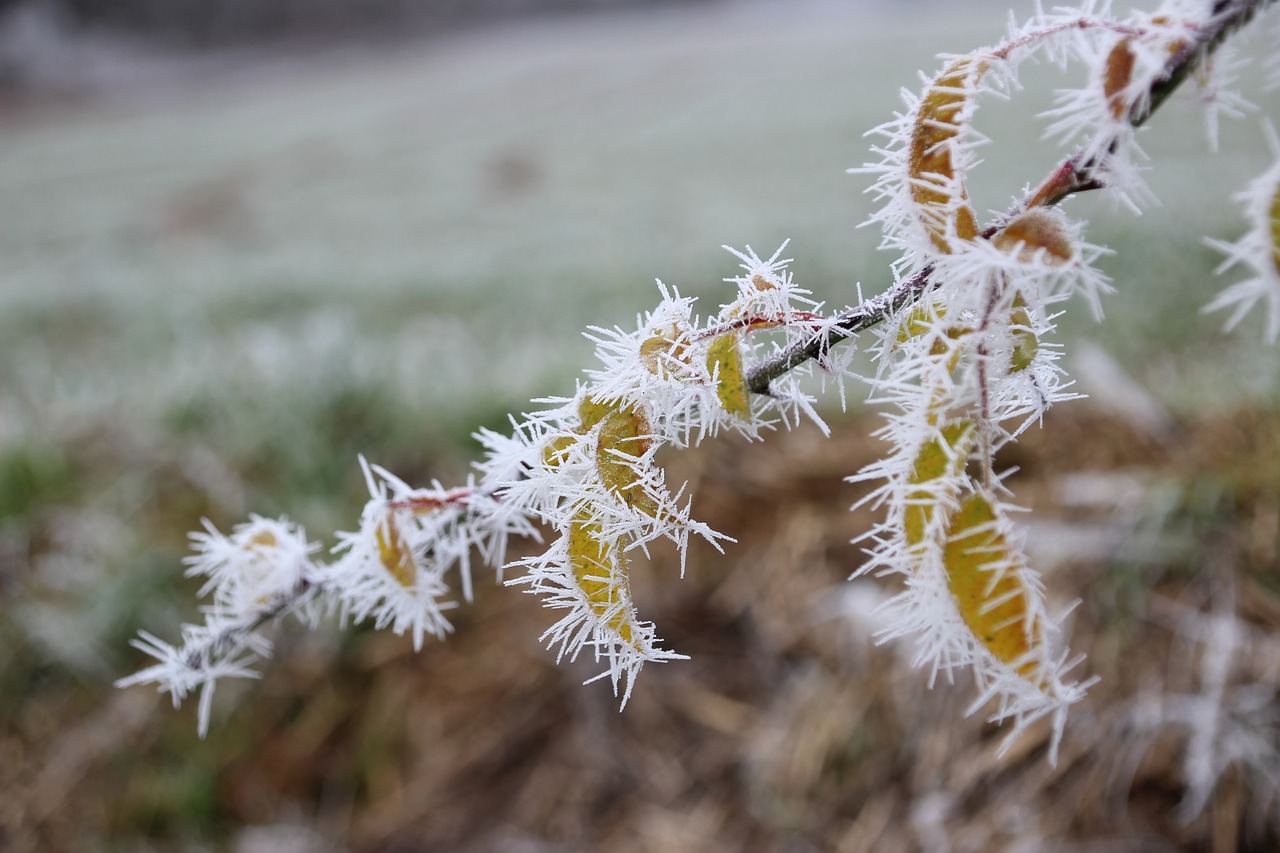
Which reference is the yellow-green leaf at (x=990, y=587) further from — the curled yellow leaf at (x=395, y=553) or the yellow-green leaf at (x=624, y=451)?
the curled yellow leaf at (x=395, y=553)

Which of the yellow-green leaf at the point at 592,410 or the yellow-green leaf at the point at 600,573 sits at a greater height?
the yellow-green leaf at the point at 592,410

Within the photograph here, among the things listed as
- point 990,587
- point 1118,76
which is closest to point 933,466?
point 990,587

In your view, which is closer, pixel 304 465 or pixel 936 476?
pixel 936 476

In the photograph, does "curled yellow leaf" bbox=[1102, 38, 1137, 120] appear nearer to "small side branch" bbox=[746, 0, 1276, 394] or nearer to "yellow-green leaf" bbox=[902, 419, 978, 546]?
"small side branch" bbox=[746, 0, 1276, 394]

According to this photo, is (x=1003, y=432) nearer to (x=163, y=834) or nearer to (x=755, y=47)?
(x=163, y=834)

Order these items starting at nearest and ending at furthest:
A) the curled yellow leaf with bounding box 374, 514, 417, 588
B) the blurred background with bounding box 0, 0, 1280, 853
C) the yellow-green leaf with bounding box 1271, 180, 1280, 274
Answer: the yellow-green leaf with bounding box 1271, 180, 1280, 274, the curled yellow leaf with bounding box 374, 514, 417, 588, the blurred background with bounding box 0, 0, 1280, 853

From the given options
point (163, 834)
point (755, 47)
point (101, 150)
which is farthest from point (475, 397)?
point (755, 47)

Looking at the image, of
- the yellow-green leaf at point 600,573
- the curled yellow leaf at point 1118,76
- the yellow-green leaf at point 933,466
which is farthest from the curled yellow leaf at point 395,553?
the curled yellow leaf at point 1118,76

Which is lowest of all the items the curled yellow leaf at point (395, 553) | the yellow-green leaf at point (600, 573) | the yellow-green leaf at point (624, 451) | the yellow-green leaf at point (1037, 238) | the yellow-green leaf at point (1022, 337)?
the curled yellow leaf at point (395, 553)

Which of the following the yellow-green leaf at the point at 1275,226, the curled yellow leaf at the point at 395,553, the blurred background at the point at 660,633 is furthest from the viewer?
the blurred background at the point at 660,633

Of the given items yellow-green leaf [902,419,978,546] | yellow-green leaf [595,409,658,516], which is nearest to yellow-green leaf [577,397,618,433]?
yellow-green leaf [595,409,658,516]

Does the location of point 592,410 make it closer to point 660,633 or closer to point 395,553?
point 395,553
